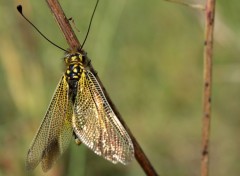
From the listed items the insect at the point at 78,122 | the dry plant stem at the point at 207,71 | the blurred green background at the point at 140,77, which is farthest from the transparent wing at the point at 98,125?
the blurred green background at the point at 140,77

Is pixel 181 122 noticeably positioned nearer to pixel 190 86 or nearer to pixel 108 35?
pixel 190 86

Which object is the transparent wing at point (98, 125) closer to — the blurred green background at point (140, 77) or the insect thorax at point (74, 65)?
the insect thorax at point (74, 65)

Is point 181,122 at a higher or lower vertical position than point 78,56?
lower

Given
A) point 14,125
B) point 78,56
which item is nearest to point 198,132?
point 14,125

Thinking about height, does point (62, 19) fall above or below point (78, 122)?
above

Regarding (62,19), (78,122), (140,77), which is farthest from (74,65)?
(140,77)

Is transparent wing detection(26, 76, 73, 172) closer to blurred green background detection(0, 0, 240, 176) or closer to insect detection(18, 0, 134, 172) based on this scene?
insect detection(18, 0, 134, 172)

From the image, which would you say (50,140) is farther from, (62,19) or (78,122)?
(62,19)
